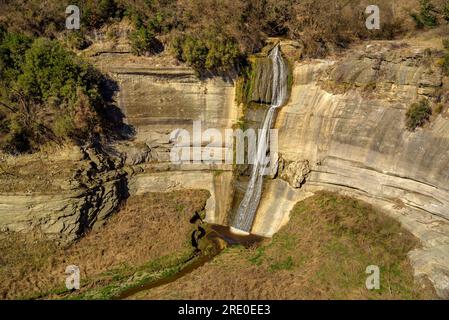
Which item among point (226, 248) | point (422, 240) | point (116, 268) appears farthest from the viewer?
point (226, 248)

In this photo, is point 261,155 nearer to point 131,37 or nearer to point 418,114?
point 418,114

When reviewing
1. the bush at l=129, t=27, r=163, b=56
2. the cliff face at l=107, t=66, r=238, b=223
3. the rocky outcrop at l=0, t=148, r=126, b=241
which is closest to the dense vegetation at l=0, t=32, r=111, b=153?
the rocky outcrop at l=0, t=148, r=126, b=241


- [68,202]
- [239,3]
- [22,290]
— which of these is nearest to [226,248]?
[68,202]

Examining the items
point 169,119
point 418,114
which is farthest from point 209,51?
point 418,114

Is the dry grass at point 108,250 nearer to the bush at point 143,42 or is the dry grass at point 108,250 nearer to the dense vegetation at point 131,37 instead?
the dense vegetation at point 131,37

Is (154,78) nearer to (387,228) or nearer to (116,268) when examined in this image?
(116,268)

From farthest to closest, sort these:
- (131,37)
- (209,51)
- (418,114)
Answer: (131,37)
(209,51)
(418,114)
